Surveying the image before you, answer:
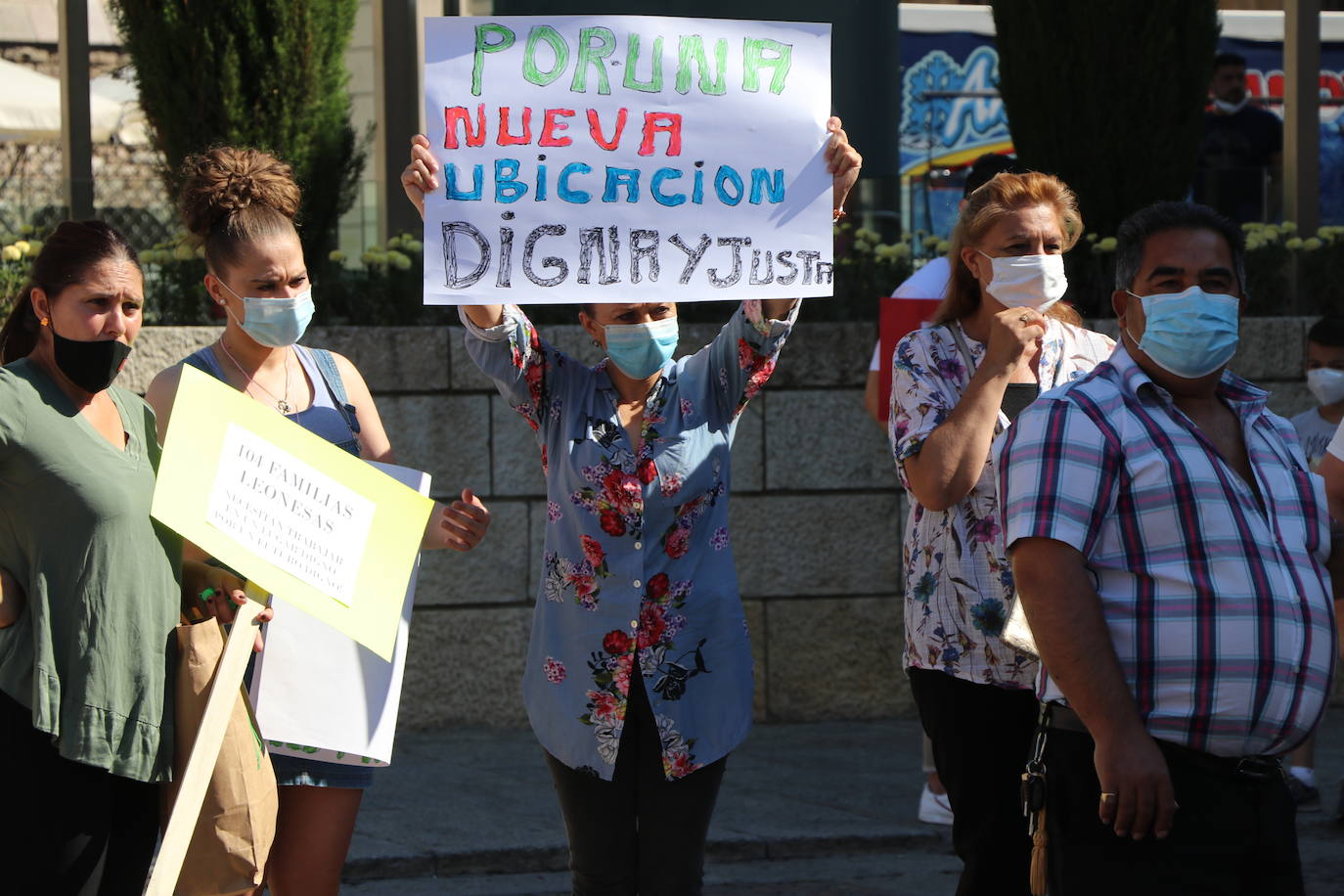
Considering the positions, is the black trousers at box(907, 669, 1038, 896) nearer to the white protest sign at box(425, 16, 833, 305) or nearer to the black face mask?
the white protest sign at box(425, 16, 833, 305)

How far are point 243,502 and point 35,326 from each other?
71cm

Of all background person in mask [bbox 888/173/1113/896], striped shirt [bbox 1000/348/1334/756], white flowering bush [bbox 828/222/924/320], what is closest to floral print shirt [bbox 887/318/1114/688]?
background person in mask [bbox 888/173/1113/896]

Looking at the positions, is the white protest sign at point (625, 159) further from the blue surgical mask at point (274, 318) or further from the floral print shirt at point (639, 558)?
the blue surgical mask at point (274, 318)

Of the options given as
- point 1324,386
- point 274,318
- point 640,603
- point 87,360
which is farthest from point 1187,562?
point 1324,386

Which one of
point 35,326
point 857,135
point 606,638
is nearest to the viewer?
point 35,326

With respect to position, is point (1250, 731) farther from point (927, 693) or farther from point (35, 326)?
point (35, 326)

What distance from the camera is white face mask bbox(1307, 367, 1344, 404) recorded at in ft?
22.1

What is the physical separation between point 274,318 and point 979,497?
1605 mm

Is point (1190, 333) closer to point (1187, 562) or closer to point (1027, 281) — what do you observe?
point (1187, 562)

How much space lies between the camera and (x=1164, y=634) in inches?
122

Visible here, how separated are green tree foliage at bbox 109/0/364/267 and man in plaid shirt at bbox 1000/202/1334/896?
5.55 m

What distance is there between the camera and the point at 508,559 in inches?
301

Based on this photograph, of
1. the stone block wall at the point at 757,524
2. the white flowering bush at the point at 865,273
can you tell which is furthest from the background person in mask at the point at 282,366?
the white flowering bush at the point at 865,273

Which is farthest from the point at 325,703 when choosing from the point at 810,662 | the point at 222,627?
the point at 810,662
